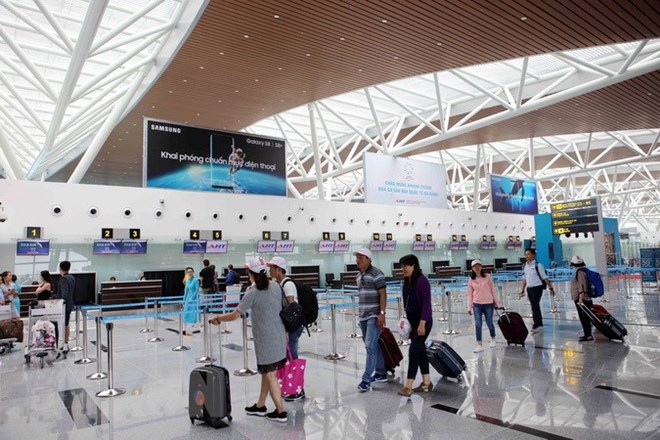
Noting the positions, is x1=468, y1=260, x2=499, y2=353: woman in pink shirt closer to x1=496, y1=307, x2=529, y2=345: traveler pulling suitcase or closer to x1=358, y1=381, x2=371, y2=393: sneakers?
x1=496, y1=307, x2=529, y2=345: traveler pulling suitcase

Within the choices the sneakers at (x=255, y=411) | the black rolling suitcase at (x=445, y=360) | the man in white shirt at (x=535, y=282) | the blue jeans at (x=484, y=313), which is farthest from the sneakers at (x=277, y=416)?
the man in white shirt at (x=535, y=282)

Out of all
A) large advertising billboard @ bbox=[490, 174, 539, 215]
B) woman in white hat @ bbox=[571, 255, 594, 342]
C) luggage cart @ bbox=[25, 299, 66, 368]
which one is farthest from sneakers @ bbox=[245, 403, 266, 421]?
large advertising billboard @ bbox=[490, 174, 539, 215]

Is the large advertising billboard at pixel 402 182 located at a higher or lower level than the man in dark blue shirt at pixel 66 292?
higher

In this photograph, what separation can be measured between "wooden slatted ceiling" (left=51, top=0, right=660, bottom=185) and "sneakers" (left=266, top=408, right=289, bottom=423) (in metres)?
8.42

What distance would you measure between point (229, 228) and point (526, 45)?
1191 centimetres

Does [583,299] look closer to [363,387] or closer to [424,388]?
[424,388]

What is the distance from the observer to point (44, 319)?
7609mm

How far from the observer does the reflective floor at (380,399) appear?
405 centimetres

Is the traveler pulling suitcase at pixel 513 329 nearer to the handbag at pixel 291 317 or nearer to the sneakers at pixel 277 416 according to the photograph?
the handbag at pixel 291 317

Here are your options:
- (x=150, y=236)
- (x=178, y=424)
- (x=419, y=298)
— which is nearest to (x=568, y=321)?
(x=419, y=298)

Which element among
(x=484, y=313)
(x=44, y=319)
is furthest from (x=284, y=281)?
(x=44, y=319)

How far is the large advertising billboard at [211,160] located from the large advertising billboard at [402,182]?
3.82 m

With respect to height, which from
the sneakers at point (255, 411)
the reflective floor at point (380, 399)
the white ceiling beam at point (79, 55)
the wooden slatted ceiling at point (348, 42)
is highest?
the wooden slatted ceiling at point (348, 42)

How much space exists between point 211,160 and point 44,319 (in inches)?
367
